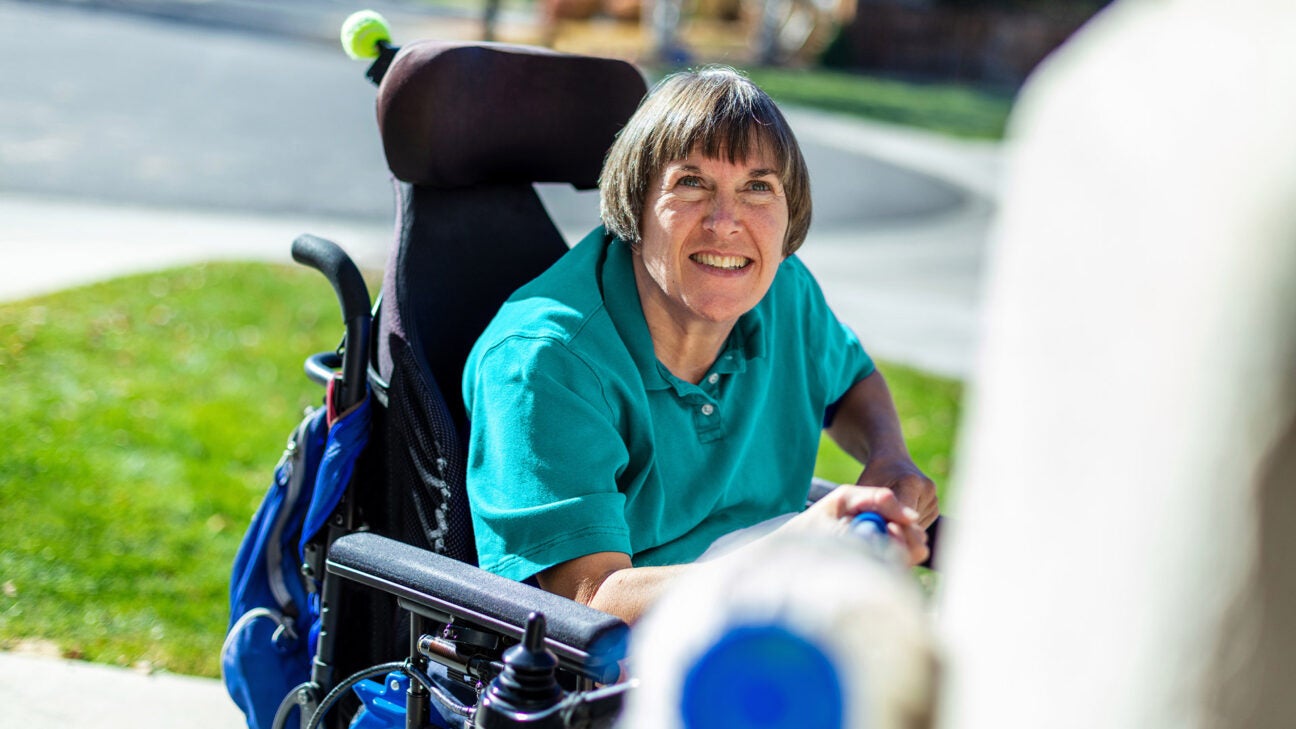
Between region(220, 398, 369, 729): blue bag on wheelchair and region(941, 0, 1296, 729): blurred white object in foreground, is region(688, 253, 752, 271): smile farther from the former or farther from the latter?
region(941, 0, 1296, 729): blurred white object in foreground

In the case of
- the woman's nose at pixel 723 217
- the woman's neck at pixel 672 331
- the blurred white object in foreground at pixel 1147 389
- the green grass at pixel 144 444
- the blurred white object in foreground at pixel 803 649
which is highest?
the blurred white object in foreground at pixel 1147 389

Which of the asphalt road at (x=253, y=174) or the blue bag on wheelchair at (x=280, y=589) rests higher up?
the blue bag on wheelchair at (x=280, y=589)

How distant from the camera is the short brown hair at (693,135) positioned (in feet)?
6.54

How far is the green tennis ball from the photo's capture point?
244cm

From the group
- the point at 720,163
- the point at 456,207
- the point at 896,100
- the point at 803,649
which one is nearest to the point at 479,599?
the point at 720,163

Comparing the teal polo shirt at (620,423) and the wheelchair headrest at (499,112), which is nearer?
the teal polo shirt at (620,423)

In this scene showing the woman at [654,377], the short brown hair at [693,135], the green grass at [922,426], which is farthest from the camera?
the green grass at [922,426]

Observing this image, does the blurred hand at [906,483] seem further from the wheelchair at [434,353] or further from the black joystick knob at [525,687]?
the black joystick knob at [525,687]

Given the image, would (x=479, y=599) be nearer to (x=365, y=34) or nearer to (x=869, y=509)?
(x=869, y=509)

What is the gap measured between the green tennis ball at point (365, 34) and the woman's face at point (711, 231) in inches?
28.8

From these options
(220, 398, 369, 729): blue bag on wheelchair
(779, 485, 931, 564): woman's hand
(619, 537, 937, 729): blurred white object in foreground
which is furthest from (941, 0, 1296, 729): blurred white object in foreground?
(220, 398, 369, 729): blue bag on wheelchair

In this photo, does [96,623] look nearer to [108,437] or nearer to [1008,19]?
[108,437]

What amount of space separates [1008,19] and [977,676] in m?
22.8

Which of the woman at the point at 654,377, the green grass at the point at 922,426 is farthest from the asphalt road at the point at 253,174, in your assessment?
the woman at the point at 654,377
